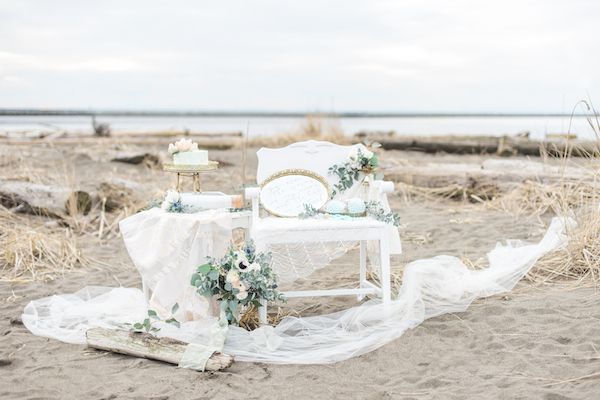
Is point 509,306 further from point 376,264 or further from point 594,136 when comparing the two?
point 594,136

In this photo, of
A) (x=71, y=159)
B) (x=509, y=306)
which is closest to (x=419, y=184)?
(x=509, y=306)

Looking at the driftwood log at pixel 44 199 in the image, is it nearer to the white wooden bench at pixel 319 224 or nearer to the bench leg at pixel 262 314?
the white wooden bench at pixel 319 224

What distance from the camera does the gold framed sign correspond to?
15.0 ft

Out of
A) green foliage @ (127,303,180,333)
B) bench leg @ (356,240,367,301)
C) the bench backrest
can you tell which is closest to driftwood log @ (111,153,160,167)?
the bench backrest

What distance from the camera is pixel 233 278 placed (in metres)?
3.78

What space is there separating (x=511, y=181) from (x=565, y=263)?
3.22 metres

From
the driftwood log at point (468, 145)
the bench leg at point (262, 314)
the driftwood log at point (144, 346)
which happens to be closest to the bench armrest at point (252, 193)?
the bench leg at point (262, 314)

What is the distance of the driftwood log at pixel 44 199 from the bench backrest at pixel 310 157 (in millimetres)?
3197

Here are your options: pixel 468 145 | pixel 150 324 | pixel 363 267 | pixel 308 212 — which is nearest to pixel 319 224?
pixel 308 212

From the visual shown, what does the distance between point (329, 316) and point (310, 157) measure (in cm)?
120

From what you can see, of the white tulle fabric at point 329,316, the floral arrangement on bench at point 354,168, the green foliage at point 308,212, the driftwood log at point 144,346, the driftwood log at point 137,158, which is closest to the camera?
the driftwood log at point 144,346

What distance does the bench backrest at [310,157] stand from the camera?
4.79 m

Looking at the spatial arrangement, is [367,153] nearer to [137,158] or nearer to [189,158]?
[189,158]

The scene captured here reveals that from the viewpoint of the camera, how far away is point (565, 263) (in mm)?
4953
